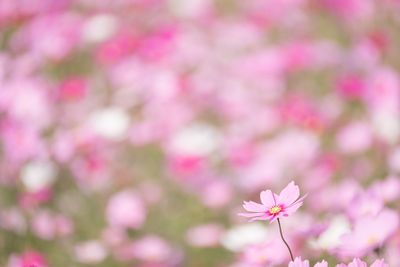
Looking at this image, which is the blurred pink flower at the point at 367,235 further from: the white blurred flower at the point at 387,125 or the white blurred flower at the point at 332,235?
the white blurred flower at the point at 387,125

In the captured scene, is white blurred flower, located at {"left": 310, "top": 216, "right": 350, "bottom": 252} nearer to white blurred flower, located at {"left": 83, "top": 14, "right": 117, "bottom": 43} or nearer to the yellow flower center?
the yellow flower center

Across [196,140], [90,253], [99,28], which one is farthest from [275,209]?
[99,28]

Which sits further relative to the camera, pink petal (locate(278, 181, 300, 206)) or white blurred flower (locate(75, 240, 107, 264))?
white blurred flower (locate(75, 240, 107, 264))

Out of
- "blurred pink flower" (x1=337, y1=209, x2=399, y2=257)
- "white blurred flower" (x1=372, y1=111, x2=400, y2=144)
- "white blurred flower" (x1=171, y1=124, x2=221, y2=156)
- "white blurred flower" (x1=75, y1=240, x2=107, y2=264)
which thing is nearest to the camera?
"blurred pink flower" (x1=337, y1=209, x2=399, y2=257)

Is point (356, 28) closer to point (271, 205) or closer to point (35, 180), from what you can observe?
point (35, 180)

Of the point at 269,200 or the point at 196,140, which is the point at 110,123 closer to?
the point at 196,140

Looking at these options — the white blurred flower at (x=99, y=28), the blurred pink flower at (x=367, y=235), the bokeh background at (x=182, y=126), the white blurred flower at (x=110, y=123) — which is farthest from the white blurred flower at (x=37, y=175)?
the blurred pink flower at (x=367, y=235)

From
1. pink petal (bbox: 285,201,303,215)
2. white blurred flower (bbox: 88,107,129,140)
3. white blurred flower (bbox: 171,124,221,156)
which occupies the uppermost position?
white blurred flower (bbox: 88,107,129,140)

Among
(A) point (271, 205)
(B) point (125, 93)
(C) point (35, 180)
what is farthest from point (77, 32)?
(A) point (271, 205)

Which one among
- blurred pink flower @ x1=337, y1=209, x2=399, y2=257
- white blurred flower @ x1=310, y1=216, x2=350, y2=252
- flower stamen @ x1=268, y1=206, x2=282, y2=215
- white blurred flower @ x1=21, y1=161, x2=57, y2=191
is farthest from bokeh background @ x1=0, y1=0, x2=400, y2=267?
flower stamen @ x1=268, y1=206, x2=282, y2=215
